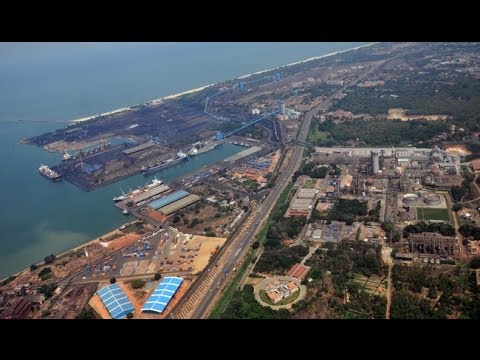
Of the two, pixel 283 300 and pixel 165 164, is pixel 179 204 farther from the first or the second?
pixel 283 300

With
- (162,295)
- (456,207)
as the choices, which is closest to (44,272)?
(162,295)

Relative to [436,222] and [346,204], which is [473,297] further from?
[346,204]

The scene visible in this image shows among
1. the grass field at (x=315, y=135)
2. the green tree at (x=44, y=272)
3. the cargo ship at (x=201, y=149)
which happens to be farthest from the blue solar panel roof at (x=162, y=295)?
the grass field at (x=315, y=135)

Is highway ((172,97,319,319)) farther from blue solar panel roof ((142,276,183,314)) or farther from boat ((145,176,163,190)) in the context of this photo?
boat ((145,176,163,190))

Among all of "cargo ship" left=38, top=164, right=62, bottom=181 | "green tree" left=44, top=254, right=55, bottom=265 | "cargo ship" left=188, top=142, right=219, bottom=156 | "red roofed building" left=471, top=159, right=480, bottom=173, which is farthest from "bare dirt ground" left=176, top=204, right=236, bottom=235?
"red roofed building" left=471, top=159, right=480, bottom=173

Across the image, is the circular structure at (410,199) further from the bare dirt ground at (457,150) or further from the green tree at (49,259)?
the green tree at (49,259)
